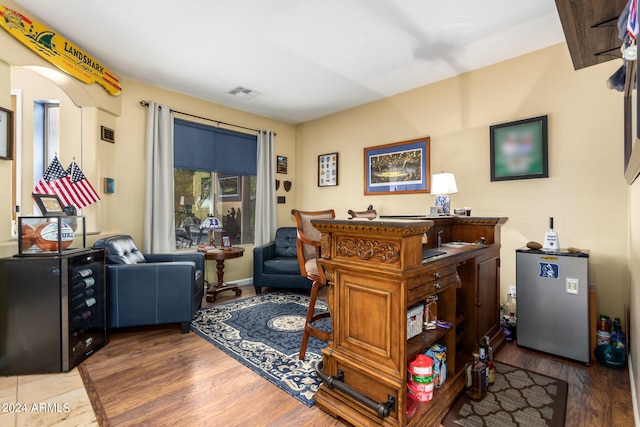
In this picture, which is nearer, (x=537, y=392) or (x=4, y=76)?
(x=537, y=392)

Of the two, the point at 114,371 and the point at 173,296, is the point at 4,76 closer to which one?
the point at 173,296

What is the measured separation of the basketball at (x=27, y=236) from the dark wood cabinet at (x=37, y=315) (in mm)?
106

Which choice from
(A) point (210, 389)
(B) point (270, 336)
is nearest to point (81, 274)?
(A) point (210, 389)

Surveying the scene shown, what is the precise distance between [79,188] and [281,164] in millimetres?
2981

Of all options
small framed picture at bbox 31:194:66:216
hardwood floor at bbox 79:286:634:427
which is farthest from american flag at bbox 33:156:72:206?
hardwood floor at bbox 79:286:634:427

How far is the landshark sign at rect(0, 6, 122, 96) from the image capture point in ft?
7.79

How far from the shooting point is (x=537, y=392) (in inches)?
77.2

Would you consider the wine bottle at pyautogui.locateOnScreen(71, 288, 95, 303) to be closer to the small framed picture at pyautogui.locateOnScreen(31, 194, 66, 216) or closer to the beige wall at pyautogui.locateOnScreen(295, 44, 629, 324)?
the small framed picture at pyautogui.locateOnScreen(31, 194, 66, 216)

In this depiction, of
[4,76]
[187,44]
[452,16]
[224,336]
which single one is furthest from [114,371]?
[452,16]

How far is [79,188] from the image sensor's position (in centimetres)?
313

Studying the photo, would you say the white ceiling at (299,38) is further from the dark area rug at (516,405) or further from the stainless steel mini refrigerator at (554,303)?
the dark area rug at (516,405)

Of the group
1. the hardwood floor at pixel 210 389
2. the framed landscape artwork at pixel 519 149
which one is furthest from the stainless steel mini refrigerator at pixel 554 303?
the framed landscape artwork at pixel 519 149

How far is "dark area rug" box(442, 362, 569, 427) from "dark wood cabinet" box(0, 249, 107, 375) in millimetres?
2687

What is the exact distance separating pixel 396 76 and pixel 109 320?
13.1 feet
